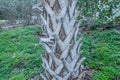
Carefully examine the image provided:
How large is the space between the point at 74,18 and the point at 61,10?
17 centimetres

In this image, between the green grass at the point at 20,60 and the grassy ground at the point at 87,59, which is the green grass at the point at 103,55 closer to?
the grassy ground at the point at 87,59

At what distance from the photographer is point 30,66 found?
3.72 m

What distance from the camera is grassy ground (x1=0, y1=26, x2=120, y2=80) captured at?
339 centimetres

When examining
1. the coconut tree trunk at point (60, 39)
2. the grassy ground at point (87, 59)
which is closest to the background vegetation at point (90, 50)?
the grassy ground at point (87, 59)

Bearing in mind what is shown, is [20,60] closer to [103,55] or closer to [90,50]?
[90,50]

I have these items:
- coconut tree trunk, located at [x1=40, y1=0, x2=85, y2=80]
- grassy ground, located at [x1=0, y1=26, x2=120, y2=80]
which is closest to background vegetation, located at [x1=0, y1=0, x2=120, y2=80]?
grassy ground, located at [x1=0, y1=26, x2=120, y2=80]

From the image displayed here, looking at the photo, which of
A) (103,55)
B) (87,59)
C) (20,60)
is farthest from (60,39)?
(20,60)

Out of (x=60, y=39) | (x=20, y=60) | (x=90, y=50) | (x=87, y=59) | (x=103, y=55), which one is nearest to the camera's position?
(x=60, y=39)

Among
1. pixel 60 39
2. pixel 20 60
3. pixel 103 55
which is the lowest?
pixel 20 60

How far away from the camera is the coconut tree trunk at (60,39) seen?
2.53m

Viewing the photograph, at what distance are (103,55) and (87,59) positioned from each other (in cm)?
29

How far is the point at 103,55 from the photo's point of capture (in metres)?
3.84

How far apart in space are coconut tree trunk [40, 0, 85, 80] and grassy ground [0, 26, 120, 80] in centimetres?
67

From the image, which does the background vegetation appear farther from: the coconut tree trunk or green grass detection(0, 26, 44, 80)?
the coconut tree trunk
